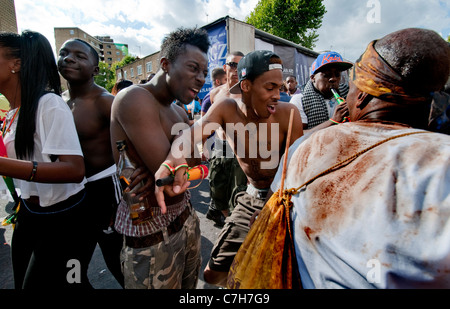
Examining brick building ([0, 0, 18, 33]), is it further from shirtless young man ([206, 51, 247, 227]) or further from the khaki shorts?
the khaki shorts

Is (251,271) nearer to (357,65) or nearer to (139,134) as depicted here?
(139,134)

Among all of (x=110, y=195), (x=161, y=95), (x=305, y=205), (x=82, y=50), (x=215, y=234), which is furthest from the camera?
(x=215, y=234)

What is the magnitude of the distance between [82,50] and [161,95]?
4.10 feet

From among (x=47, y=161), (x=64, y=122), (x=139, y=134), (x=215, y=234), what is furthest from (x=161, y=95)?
(x=215, y=234)

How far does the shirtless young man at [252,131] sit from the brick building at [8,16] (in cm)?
1419

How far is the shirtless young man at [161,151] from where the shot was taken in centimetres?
134

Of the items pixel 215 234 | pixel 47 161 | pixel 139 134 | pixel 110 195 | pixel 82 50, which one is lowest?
pixel 215 234

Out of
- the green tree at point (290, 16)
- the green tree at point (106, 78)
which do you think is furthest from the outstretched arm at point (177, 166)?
the green tree at point (106, 78)

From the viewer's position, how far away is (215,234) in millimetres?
3404

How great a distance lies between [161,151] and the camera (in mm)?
1334

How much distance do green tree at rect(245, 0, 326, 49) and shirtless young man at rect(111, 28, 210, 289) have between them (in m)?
21.7

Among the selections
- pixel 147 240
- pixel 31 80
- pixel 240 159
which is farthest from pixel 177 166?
pixel 31 80

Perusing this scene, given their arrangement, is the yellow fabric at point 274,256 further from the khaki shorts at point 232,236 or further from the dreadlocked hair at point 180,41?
the dreadlocked hair at point 180,41

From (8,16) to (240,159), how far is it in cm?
1595
